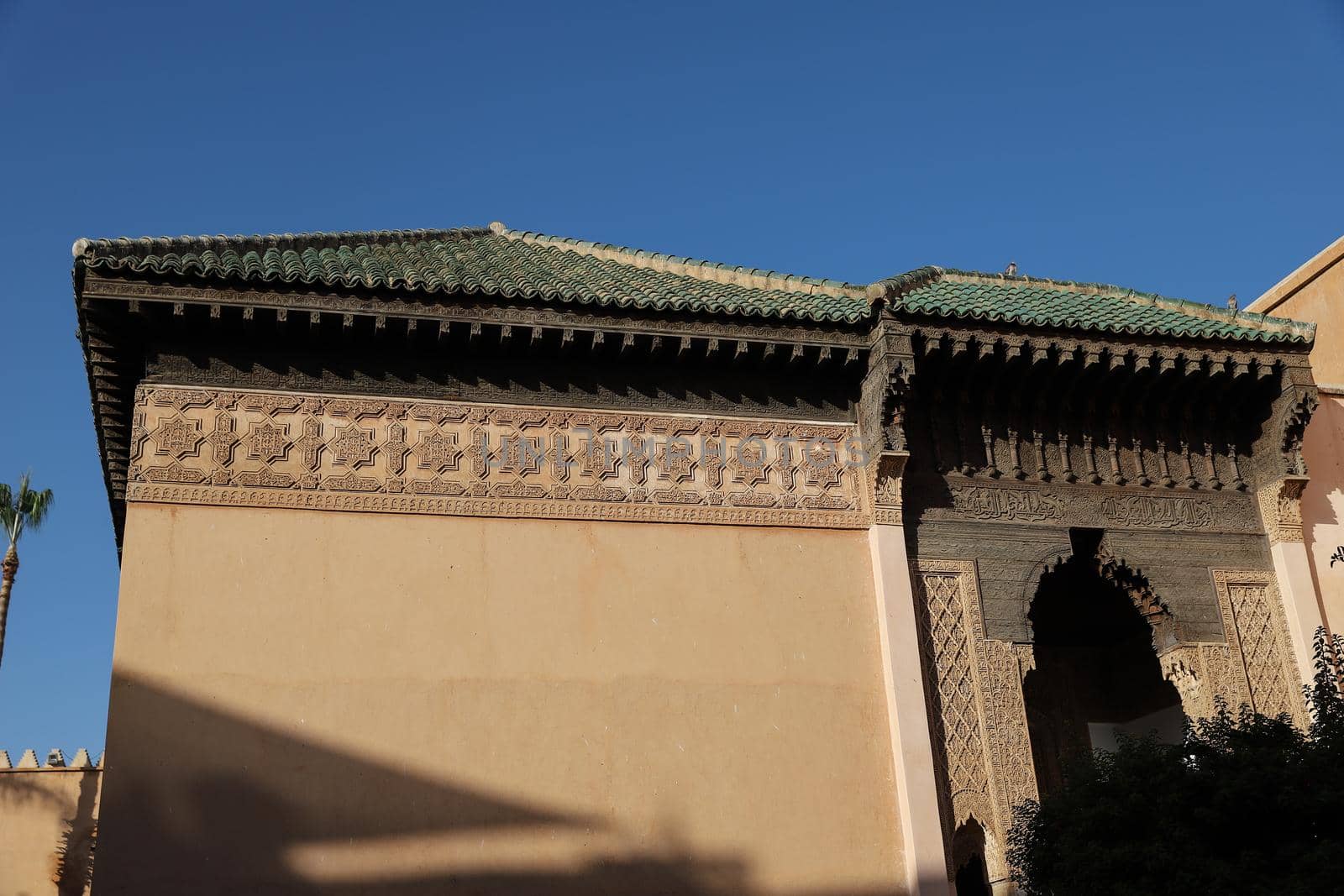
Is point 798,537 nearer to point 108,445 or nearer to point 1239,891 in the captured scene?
point 1239,891

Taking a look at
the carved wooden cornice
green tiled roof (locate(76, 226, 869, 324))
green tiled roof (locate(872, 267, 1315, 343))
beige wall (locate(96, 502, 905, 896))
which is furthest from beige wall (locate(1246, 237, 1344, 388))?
beige wall (locate(96, 502, 905, 896))

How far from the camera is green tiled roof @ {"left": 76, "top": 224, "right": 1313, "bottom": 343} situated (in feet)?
26.1

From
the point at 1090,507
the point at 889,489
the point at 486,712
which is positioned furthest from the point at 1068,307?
→ the point at 486,712

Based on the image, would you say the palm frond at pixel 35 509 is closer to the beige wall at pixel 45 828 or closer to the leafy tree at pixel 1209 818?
the beige wall at pixel 45 828

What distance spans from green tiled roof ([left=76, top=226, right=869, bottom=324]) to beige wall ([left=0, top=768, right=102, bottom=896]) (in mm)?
6599

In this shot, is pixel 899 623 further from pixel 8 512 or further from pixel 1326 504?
pixel 8 512

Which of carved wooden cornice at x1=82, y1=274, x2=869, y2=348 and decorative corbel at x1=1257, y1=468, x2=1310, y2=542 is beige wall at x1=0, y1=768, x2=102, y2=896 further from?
decorative corbel at x1=1257, y1=468, x2=1310, y2=542

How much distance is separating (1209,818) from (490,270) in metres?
5.69

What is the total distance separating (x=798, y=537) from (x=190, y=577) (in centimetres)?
371

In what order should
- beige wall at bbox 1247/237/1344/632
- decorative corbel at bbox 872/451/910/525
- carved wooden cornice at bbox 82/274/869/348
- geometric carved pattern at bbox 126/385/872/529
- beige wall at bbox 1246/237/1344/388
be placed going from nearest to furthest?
carved wooden cornice at bbox 82/274/869/348, geometric carved pattern at bbox 126/385/872/529, decorative corbel at bbox 872/451/910/525, beige wall at bbox 1247/237/1344/632, beige wall at bbox 1246/237/1344/388

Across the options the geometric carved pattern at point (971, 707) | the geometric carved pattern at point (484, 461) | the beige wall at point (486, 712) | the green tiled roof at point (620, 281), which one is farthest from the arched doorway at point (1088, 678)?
the beige wall at point (486, 712)

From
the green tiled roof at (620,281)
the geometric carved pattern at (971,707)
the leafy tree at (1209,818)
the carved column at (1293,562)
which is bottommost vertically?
the leafy tree at (1209,818)

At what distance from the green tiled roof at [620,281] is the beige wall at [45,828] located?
21.9ft

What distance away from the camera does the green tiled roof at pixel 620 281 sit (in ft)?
26.1
